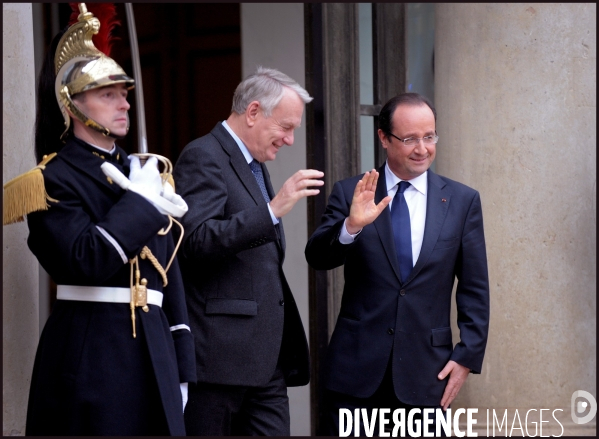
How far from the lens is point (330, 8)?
5.52m

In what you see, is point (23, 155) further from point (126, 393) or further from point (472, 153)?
point (472, 153)

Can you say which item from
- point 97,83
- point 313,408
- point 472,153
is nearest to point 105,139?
point 97,83

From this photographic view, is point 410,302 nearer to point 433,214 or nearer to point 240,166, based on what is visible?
point 433,214

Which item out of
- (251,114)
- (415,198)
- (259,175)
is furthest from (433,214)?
(251,114)

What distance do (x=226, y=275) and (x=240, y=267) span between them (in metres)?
0.06

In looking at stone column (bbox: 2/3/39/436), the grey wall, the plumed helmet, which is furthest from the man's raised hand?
the grey wall

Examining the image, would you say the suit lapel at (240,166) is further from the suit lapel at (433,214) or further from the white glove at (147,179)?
the white glove at (147,179)

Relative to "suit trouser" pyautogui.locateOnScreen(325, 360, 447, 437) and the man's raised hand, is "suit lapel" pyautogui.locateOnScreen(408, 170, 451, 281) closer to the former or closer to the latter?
the man's raised hand

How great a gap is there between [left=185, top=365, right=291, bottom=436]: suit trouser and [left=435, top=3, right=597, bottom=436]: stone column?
4.87 ft

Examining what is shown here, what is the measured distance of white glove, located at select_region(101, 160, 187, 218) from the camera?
2.93 m

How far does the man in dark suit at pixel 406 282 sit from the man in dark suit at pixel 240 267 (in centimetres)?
22

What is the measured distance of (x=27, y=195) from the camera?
113 inches

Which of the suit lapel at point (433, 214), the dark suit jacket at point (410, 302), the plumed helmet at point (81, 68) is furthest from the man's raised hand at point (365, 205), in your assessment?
the plumed helmet at point (81, 68)

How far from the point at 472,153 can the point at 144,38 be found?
10.2ft
